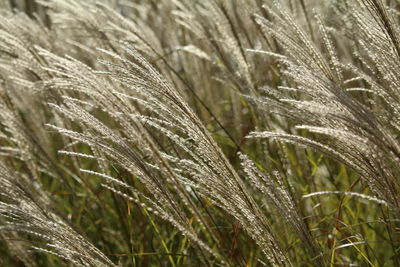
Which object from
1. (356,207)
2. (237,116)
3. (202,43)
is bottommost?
(356,207)

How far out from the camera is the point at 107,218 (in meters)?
2.70

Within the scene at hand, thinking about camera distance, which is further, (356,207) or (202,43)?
(202,43)

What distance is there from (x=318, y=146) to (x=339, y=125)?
74 mm

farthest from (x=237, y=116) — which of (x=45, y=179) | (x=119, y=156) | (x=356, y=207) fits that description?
Answer: (x=119, y=156)

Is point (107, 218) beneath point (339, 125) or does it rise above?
beneath

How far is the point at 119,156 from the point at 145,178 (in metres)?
0.09

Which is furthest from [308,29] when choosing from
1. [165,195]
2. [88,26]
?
[165,195]

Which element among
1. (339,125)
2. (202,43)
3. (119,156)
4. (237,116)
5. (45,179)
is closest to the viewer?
(339,125)

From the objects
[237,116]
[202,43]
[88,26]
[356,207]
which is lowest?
[356,207]

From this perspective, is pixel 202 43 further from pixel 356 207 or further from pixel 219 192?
pixel 219 192

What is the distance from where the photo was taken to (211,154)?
147 cm

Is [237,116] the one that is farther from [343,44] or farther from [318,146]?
[318,146]

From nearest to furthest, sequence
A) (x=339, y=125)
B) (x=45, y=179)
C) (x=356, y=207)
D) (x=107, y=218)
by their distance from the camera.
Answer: (x=339, y=125) → (x=356, y=207) → (x=107, y=218) → (x=45, y=179)

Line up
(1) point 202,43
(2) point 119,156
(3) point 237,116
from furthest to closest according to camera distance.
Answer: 1. (1) point 202,43
2. (3) point 237,116
3. (2) point 119,156
